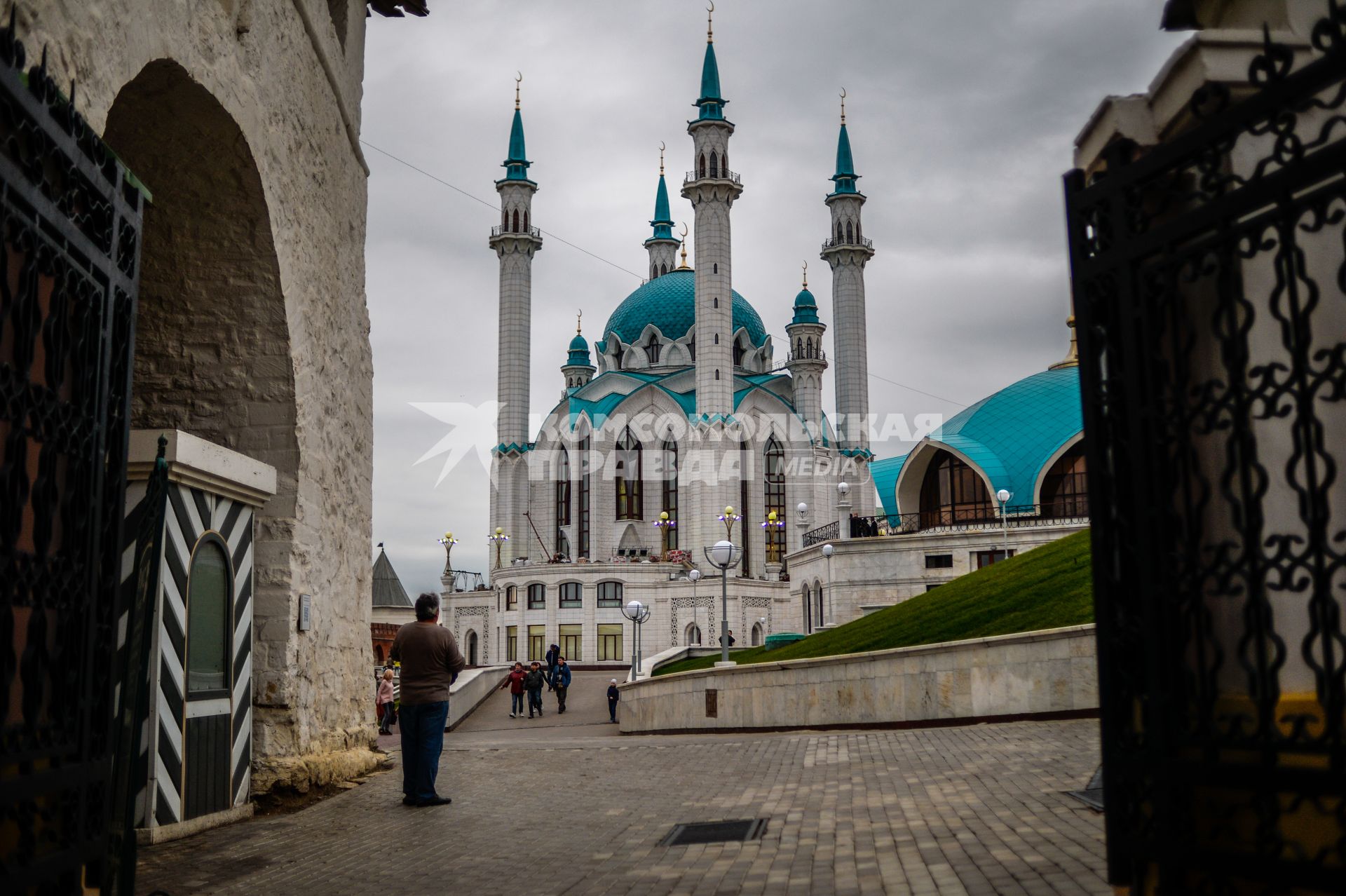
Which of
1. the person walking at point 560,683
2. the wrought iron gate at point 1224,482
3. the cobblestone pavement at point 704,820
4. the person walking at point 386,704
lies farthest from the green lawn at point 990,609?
the wrought iron gate at point 1224,482

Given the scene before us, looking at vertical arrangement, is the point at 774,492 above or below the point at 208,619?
above

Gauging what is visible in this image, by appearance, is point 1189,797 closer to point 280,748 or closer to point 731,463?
→ point 280,748

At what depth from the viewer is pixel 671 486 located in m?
64.6

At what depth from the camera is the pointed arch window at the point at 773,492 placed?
62562mm

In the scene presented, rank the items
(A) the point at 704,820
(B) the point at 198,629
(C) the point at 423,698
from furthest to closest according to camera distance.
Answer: (C) the point at 423,698 < (B) the point at 198,629 < (A) the point at 704,820

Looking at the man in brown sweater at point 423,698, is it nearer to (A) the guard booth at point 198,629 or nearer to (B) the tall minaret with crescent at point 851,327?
(A) the guard booth at point 198,629

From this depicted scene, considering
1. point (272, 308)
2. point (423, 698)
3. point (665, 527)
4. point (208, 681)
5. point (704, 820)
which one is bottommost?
point (704, 820)

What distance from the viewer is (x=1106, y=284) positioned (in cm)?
381

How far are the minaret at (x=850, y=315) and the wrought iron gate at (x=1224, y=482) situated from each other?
60.0 m

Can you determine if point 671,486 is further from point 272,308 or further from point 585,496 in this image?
point 272,308

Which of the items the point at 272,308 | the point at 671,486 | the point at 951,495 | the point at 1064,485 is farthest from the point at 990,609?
the point at 671,486

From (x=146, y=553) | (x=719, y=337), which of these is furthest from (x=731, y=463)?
(x=146, y=553)

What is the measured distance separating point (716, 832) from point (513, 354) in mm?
56654

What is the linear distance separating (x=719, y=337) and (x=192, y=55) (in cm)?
4877
